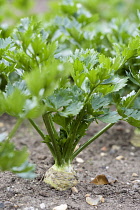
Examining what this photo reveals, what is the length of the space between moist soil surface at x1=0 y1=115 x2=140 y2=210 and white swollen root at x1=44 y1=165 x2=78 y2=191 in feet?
0.08

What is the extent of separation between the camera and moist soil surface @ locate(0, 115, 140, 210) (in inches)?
62.9

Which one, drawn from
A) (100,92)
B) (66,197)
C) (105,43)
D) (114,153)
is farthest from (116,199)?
(105,43)

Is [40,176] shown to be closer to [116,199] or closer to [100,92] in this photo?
[116,199]

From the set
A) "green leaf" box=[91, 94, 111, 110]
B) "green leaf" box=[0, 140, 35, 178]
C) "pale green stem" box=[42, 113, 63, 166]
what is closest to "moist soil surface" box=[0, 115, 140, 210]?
"pale green stem" box=[42, 113, 63, 166]

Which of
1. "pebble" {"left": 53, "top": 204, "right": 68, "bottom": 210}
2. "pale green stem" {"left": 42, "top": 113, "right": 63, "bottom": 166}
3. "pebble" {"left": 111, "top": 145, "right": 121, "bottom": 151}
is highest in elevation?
"pale green stem" {"left": 42, "top": 113, "right": 63, "bottom": 166}

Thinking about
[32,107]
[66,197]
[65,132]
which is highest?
[32,107]

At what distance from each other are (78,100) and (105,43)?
1141 mm

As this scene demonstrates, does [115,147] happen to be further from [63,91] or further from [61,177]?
[63,91]

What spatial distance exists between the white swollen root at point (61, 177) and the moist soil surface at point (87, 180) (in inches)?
1.0

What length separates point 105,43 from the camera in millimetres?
2496

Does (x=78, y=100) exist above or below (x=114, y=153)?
above

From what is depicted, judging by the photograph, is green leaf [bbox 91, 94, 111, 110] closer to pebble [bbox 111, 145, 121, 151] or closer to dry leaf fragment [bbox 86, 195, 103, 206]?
dry leaf fragment [bbox 86, 195, 103, 206]

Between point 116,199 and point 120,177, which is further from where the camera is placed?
point 120,177

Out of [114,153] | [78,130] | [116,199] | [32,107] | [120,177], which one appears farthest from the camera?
[114,153]
